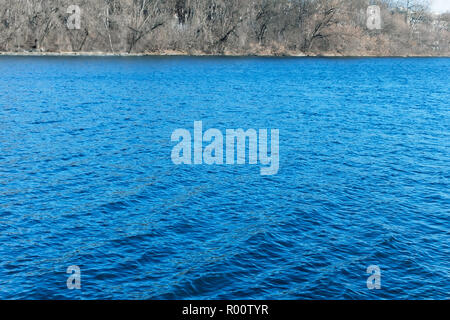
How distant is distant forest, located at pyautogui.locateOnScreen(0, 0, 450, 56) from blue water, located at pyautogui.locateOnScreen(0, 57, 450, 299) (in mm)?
82991

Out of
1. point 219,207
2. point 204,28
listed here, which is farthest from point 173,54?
point 219,207

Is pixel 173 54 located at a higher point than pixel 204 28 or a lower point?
lower

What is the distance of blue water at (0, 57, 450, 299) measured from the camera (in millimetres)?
18828

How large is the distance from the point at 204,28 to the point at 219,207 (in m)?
128

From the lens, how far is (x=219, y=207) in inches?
1041

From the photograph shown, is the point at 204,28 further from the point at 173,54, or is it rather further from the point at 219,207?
the point at 219,207

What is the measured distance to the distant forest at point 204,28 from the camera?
130 m

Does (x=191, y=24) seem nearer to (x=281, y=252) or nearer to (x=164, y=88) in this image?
(x=164, y=88)

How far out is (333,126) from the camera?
159 ft

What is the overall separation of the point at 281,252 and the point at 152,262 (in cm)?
554

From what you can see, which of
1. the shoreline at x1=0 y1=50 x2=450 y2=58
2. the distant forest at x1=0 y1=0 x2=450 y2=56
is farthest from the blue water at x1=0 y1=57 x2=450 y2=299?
the distant forest at x1=0 y1=0 x2=450 y2=56

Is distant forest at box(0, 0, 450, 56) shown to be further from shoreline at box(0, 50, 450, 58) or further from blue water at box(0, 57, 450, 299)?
blue water at box(0, 57, 450, 299)
